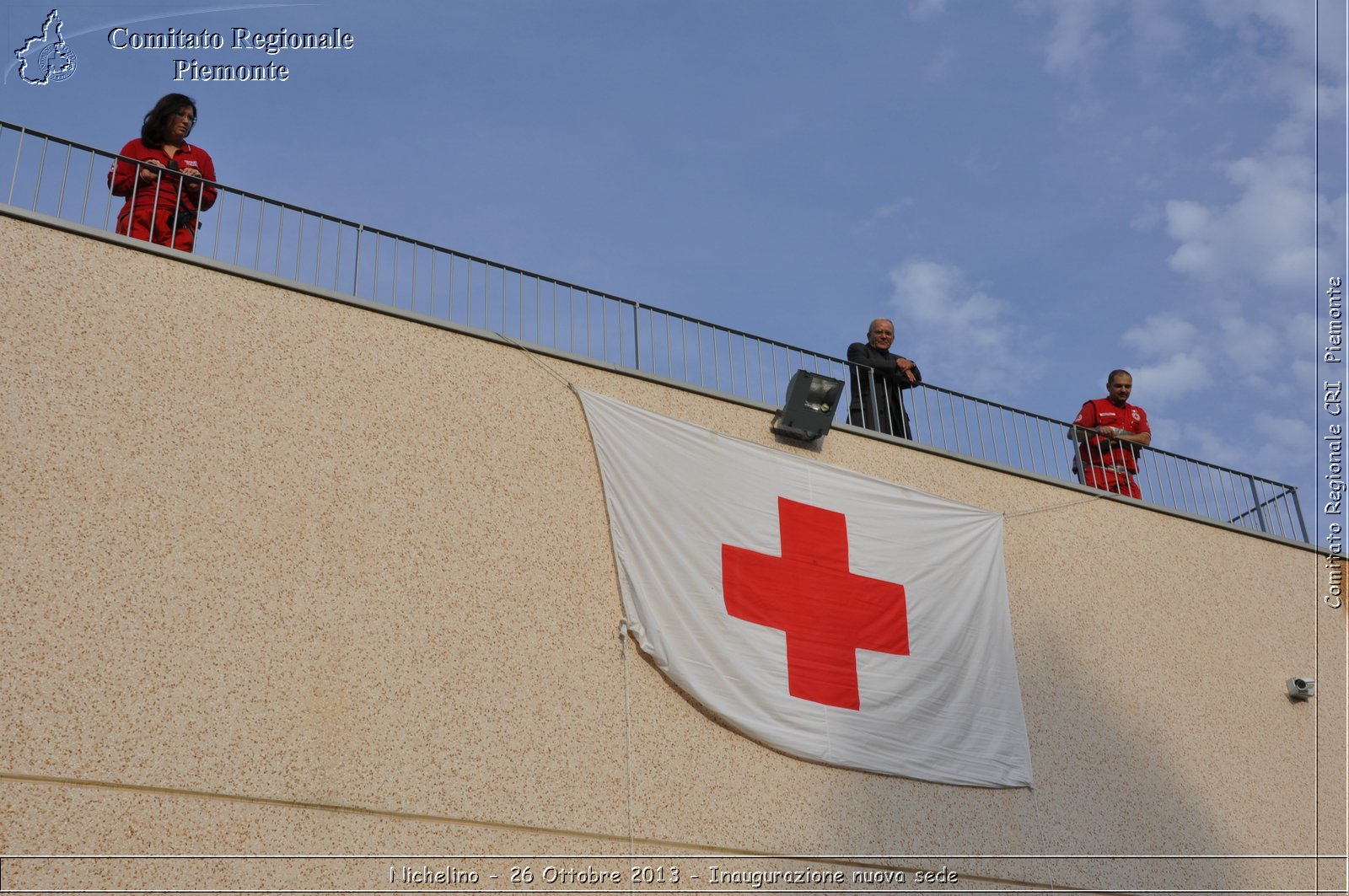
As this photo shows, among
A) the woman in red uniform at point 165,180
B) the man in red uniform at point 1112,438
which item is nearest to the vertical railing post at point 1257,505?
the man in red uniform at point 1112,438

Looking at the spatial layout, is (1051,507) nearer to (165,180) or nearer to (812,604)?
(812,604)

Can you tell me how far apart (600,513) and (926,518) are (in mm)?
1880

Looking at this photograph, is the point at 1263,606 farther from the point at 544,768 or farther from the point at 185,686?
the point at 185,686

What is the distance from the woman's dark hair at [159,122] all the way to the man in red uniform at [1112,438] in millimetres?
5156

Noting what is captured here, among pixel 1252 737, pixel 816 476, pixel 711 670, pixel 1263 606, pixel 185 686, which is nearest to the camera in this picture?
pixel 185 686

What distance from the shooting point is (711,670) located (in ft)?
20.5

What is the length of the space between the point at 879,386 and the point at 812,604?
174 cm

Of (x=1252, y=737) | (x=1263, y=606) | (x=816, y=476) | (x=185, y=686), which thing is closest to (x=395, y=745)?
(x=185, y=686)

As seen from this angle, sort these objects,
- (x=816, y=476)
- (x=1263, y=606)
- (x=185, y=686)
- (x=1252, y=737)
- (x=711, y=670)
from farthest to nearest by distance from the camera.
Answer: (x=1263, y=606)
(x=1252, y=737)
(x=816, y=476)
(x=711, y=670)
(x=185, y=686)

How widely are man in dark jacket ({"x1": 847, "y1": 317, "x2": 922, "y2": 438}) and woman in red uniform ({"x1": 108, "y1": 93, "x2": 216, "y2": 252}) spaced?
346cm

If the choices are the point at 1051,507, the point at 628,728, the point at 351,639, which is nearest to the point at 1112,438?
the point at 1051,507

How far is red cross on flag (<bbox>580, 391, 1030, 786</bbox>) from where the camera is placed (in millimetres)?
6332

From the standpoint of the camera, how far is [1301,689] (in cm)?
818

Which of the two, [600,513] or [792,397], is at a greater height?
[792,397]
